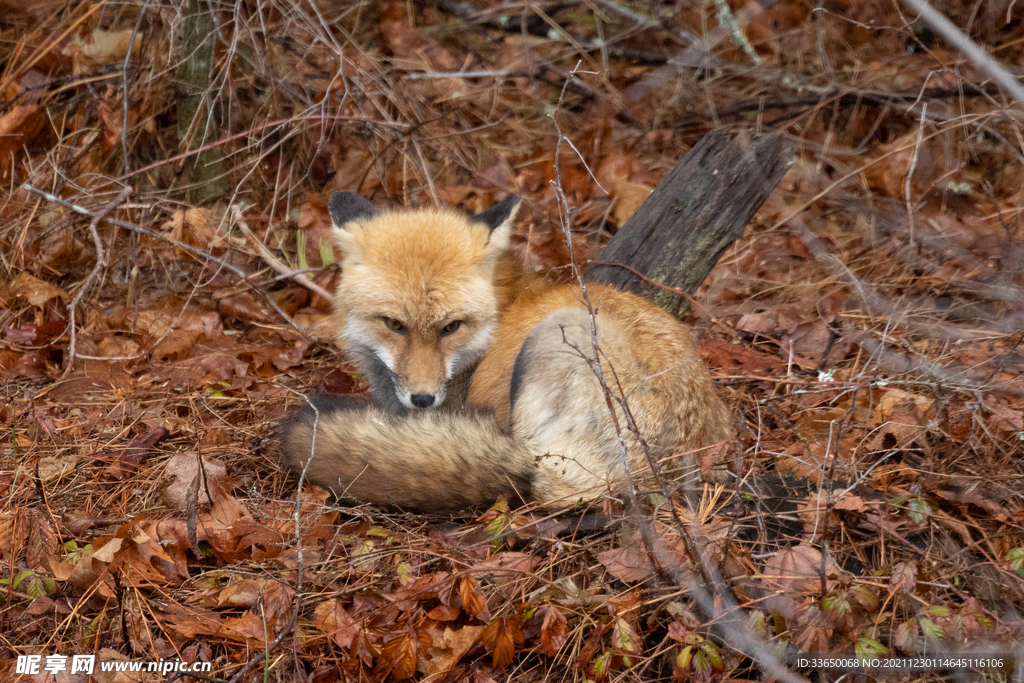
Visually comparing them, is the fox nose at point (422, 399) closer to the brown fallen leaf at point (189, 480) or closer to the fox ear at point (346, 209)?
the brown fallen leaf at point (189, 480)

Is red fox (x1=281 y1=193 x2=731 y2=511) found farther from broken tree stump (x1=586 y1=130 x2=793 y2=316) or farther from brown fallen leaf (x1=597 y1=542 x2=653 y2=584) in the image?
broken tree stump (x1=586 y1=130 x2=793 y2=316)

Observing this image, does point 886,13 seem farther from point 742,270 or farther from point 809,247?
point 742,270

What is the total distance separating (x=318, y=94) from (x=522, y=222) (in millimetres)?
2079

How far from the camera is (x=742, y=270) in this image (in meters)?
5.00

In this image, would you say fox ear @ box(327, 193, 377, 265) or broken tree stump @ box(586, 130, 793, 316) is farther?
broken tree stump @ box(586, 130, 793, 316)

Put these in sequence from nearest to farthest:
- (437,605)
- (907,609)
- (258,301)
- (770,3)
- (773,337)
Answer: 1. (907,609)
2. (437,605)
3. (773,337)
4. (258,301)
5. (770,3)

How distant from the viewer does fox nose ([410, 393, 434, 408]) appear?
322 cm

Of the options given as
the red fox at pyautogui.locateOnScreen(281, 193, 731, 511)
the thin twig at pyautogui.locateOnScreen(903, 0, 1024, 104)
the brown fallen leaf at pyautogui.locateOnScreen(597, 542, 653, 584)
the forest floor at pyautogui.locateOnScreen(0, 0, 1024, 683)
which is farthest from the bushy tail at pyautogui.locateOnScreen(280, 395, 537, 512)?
the thin twig at pyautogui.locateOnScreen(903, 0, 1024, 104)

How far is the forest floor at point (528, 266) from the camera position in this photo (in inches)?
89.9

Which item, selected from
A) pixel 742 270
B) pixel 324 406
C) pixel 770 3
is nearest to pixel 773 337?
pixel 742 270

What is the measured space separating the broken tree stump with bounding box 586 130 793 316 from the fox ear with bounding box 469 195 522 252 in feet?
2.03

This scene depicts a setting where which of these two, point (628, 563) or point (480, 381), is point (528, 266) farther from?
point (628, 563)

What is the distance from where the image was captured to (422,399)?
127 inches

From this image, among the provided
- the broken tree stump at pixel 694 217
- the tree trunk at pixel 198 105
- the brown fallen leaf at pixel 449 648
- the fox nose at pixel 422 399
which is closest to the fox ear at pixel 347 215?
the fox nose at pixel 422 399
